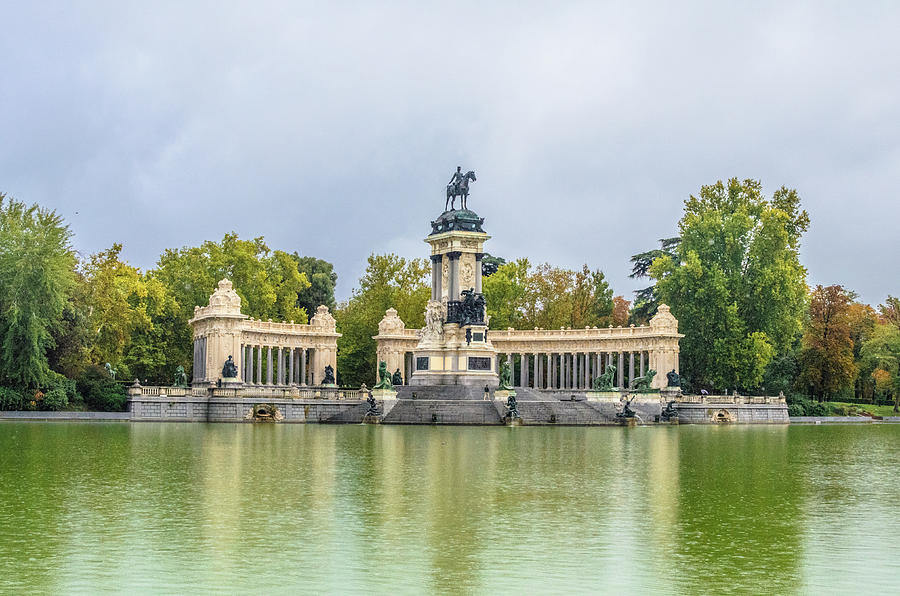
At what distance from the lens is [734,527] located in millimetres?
15445

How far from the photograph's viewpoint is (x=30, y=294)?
51875mm

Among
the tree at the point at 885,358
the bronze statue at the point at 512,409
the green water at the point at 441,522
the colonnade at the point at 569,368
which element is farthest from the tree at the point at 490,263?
the green water at the point at 441,522

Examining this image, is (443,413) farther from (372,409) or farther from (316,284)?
(316,284)

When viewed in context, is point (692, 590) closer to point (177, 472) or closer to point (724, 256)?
point (177, 472)

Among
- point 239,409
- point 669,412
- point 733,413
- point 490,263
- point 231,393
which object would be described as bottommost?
point 733,413

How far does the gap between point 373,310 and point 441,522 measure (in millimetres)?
63205

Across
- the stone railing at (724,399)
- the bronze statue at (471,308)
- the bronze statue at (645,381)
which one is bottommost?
the stone railing at (724,399)

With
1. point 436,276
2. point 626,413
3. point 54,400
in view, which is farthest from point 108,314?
point 626,413

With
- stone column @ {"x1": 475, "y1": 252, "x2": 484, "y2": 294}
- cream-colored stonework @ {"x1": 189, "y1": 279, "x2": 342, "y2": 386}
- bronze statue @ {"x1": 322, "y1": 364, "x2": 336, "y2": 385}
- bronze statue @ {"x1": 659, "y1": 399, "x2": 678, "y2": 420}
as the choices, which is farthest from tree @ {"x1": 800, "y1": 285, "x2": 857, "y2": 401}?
bronze statue @ {"x1": 322, "y1": 364, "x2": 336, "y2": 385}

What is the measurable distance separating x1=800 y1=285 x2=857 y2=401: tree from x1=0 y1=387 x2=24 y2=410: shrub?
46.8 metres

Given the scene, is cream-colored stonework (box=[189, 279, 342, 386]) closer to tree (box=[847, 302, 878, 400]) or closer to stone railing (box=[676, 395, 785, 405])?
stone railing (box=[676, 395, 785, 405])

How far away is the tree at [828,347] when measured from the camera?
7131 cm

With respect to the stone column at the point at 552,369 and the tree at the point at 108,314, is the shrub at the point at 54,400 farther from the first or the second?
the stone column at the point at 552,369

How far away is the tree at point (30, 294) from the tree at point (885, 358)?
5239 centimetres
